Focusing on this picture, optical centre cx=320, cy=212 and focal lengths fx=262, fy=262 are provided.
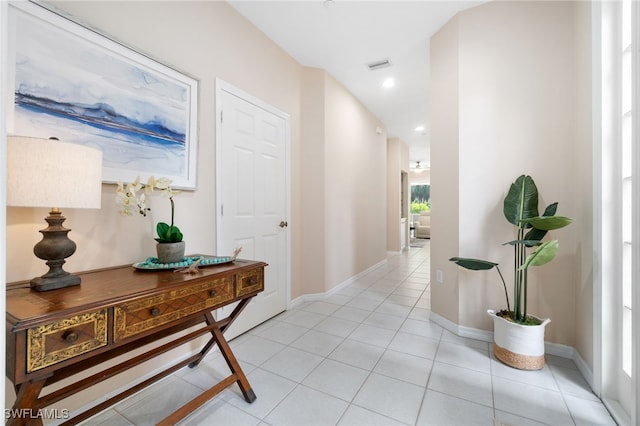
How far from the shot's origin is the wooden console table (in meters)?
0.84

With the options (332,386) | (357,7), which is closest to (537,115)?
(357,7)

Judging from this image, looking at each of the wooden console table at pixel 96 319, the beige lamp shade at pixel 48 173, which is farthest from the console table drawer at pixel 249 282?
the beige lamp shade at pixel 48 173

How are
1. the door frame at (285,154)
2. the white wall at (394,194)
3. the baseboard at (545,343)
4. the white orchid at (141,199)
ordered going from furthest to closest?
the white wall at (394,194)
the door frame at (285,154)
the baseboard at (545,343)
the white orchid at (141,199)

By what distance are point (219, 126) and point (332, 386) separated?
2144 millimetres

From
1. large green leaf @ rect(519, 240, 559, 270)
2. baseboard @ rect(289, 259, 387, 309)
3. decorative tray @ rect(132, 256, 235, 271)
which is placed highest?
large green leaf @ rect(519, 240, 559, 270)

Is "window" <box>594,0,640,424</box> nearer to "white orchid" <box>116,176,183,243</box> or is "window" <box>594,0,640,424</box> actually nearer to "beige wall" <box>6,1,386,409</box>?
"beige wall" <box>6,1,386,409</box>

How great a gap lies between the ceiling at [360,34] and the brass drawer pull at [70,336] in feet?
8.71

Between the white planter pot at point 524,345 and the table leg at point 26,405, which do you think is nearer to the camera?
the table leg at point 26,405

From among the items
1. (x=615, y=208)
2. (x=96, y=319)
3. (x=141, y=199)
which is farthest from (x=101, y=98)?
(x=615, y=208)

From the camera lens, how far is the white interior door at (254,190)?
229 cm

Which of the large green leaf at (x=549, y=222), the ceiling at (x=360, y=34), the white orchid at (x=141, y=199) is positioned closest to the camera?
the white orchid at (x=141, y=199)

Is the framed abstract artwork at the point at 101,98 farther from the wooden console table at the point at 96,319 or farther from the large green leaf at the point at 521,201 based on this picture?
the large green leaf at the point at 521,201

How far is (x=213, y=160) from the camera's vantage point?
2.17 m

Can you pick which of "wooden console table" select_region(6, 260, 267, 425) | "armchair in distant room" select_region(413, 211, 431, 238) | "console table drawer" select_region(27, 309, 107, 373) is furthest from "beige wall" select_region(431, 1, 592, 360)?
"armchair in distant room" select_region(413, 211, 431, 238)
